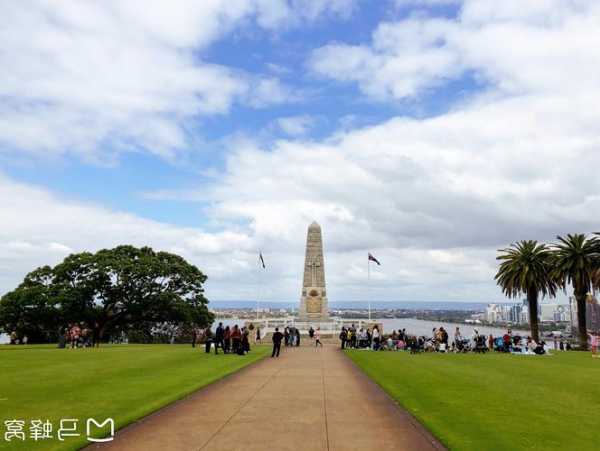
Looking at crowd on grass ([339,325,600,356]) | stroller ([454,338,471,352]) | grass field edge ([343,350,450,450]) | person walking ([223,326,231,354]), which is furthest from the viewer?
stroller ([454,338,471,352])

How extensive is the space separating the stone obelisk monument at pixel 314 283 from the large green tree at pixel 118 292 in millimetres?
12622

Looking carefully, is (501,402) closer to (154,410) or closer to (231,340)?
(154,410)

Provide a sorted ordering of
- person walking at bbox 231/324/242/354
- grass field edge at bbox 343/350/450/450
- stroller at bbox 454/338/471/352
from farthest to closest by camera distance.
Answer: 1. stroller at bbox 454/338/471/352
2. person walking at bbox 231/324/242/354
3. grass field edge at bbox 343/350/450/450

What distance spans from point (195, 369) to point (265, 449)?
467 inches

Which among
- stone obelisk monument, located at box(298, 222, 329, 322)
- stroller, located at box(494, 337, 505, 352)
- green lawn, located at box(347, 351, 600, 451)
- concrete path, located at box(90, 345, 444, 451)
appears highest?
stone obelisk monument, located at box(298, 222, 329, 322)

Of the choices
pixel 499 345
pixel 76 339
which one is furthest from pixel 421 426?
pixel 76 339

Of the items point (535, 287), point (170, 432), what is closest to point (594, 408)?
point (170, 432)

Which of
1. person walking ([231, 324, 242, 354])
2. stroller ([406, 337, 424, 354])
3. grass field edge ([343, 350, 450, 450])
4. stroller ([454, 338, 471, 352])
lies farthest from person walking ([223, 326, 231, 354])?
grass field edge ([343, 350, 450, 450])

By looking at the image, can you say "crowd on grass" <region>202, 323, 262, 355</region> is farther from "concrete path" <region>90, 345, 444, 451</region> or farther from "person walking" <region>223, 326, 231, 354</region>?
"concrete path" <region>90, 345, 444, 451</region>

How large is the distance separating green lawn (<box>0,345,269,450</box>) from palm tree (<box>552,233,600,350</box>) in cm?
2721

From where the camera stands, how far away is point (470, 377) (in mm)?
18109

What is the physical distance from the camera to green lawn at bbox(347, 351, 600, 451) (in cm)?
938

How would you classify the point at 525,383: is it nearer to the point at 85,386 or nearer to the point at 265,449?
the point at 265,449

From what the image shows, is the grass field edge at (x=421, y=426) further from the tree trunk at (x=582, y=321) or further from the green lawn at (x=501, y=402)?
the tree trunk at (x=582, y=321)
